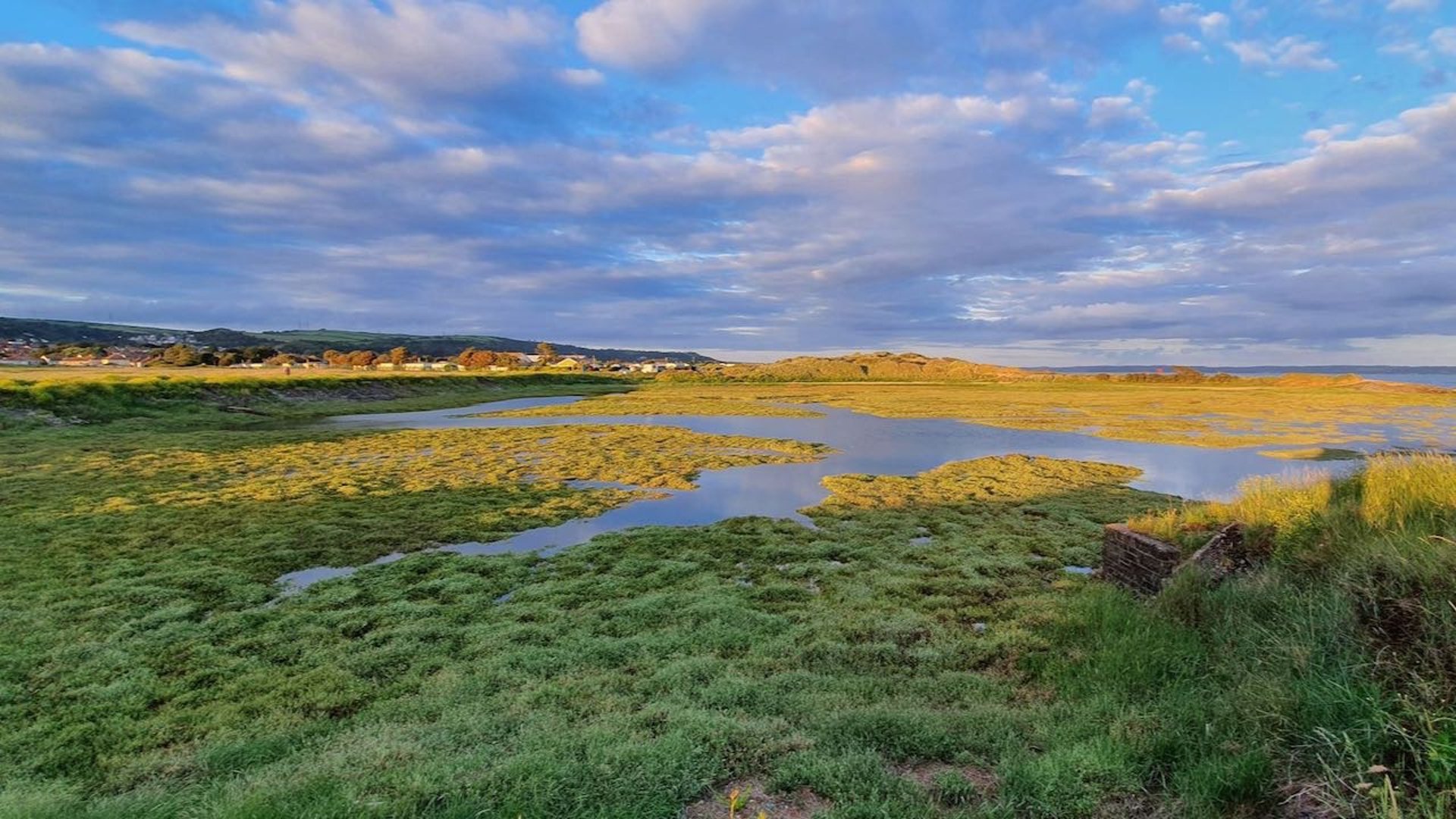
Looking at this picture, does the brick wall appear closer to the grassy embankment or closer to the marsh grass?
the marsh grass

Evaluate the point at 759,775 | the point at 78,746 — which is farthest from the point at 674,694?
the point at 78,746

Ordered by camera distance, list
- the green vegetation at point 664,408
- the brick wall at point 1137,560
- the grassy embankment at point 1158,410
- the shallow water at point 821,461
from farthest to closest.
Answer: the green vegetation at point 664,408, the grassy embankment at point 1158,410, the shallow water at point 821,461, the brick wall at point 1137,560

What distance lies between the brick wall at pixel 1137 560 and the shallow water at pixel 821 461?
3374mm

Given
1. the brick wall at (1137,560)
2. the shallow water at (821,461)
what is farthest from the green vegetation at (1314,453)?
the brick wall at (1137,560)

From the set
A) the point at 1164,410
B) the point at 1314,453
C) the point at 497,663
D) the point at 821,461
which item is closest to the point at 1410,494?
the point at 497,663

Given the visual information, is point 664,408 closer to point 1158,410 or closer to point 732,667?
point 1158,410

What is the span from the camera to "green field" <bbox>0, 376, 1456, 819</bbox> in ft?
14.4

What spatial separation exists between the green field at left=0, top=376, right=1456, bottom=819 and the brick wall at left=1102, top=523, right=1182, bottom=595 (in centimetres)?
44

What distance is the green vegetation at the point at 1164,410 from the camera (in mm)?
38781

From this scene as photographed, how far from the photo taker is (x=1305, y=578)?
22.7 ft

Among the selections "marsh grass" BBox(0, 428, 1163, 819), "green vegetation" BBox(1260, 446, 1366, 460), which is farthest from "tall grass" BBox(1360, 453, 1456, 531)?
"green vegetation" BBox(1260, 446, 1366, 460)

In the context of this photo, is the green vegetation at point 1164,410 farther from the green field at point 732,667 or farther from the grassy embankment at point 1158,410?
the green field at point 732,667

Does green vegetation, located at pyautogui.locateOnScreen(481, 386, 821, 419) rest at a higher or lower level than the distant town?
lower

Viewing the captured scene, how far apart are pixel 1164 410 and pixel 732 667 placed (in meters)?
63.8
